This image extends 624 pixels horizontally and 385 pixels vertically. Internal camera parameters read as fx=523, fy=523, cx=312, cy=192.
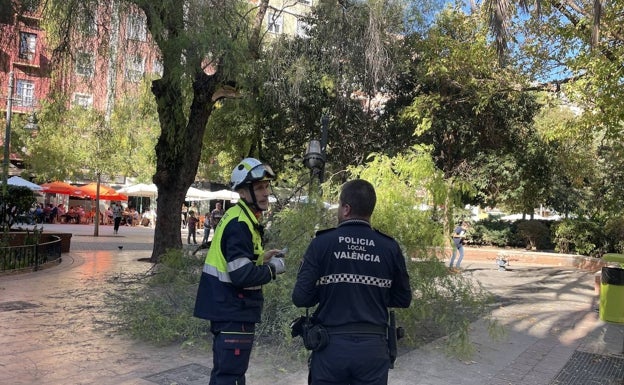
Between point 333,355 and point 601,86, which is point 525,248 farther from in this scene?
point 333,355

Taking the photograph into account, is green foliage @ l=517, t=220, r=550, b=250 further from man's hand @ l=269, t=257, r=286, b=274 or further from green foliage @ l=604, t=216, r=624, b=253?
man's hand @ l=269, t=257, r=286, b=274

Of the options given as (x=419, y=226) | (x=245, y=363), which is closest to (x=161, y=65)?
(x=419, y=226)

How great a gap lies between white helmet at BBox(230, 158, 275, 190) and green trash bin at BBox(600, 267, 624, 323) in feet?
23.7

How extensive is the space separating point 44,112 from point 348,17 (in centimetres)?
820

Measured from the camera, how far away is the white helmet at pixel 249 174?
3268mm

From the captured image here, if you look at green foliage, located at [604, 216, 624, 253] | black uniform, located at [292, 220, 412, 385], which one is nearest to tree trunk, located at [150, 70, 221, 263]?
black uniform, located at [292, 220, 412, 385]

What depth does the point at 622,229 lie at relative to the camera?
19344mm

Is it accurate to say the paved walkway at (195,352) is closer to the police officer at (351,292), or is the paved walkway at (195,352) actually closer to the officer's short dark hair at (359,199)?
the police officer at (351,292)

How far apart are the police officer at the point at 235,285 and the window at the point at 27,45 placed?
765 centimetres

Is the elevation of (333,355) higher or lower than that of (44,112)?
lower

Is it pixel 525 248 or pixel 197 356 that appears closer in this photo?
pixel 197 356

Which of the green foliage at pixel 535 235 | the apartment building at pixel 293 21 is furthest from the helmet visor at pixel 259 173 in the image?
the green foliage at pixel 535 235

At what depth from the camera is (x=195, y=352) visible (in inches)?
228

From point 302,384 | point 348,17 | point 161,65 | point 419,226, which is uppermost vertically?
point 348,17
